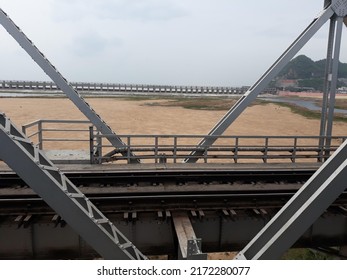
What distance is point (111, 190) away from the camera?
844cm

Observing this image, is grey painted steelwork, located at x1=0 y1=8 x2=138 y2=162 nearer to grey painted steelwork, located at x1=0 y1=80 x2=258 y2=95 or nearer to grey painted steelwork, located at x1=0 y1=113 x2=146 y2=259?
grey painted steelwork, located at x1=0 y1=113 x2=146 y2=259

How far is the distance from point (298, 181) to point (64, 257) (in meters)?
8.33

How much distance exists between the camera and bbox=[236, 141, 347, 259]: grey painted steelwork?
13.2ft

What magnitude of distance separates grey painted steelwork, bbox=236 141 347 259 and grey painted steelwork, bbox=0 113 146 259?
7.97 ft

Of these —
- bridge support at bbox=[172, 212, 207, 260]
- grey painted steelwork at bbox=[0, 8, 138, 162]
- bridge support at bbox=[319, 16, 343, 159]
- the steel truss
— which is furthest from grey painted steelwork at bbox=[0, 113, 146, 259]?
bridge support at bbox=[319, 16, 343, 159]

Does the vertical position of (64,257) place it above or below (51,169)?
below

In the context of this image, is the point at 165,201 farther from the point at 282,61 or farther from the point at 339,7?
the point at 339,7

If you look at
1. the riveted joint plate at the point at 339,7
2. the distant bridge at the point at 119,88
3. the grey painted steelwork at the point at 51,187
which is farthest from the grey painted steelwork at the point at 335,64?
the distant bridge at the point at 119,88

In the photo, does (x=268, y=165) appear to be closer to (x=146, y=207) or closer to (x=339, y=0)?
Answer: (x=146, y=207)

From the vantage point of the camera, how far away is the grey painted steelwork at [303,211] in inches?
159

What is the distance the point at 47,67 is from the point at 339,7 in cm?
1247

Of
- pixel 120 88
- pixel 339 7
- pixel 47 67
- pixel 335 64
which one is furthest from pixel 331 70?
pixel 120 88

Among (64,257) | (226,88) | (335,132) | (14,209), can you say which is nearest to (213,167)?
(64,257)

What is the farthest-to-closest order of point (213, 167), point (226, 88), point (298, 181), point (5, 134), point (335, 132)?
point (226, 88), point (335, 132), point (213, 167), point (298, 181), point (5, 134)
